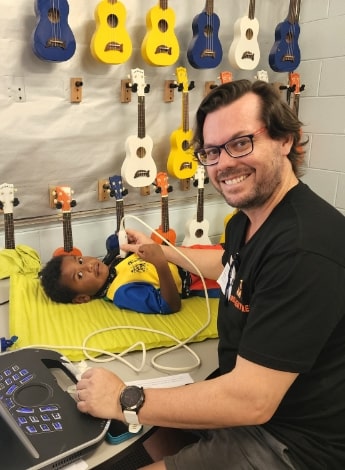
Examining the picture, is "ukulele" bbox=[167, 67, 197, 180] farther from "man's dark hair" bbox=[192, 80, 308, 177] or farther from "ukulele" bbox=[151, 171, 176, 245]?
"man's dark hair" bbox=[192, 80, 308, 177]

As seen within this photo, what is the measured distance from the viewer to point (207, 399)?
2.99 feet

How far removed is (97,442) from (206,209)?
1.88 metres

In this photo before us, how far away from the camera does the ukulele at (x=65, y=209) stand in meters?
2.00

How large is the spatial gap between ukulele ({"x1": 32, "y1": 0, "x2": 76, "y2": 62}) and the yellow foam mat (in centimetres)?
93

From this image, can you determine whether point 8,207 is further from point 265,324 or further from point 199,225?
point 265,324

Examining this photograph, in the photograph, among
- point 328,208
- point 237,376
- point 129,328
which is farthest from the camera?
point 129,328

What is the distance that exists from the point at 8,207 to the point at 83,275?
465 mm

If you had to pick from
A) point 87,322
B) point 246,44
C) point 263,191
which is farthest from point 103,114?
point 263,191

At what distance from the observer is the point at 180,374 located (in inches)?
49.2

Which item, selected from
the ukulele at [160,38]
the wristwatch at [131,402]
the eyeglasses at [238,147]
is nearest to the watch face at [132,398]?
the wristwatch at [131,402]

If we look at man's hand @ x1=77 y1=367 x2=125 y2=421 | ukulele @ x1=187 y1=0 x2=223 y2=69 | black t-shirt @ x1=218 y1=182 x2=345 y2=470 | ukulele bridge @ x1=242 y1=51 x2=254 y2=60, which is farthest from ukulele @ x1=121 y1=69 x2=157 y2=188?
man's hand @ x1=77 y1=367 x2=125 y2=421

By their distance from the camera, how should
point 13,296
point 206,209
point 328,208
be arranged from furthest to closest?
1. point 206,209
2. point 13,296
3. point 328,208

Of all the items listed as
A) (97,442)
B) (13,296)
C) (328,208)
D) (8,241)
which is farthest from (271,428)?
(8,241)

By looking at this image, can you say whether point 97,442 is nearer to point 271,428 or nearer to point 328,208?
point 271,428
